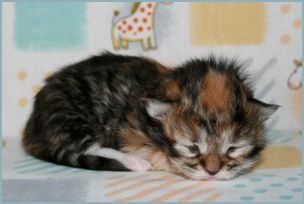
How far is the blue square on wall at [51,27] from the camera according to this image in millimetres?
3973

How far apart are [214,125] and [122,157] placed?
2.00 feet

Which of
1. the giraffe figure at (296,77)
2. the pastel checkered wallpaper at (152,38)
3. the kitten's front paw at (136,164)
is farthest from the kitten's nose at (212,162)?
the giraffe figure at (296,77)

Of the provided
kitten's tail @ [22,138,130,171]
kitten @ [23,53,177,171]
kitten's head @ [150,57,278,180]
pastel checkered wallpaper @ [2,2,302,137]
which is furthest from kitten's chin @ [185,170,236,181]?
pastel checkered wallpaper @ [2,2,302,137]

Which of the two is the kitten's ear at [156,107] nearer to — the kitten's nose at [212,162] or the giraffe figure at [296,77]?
the kitten's nose at [212,162]

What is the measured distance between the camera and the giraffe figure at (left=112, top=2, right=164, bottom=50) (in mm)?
3949

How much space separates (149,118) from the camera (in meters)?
2.91

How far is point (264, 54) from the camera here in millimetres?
4031

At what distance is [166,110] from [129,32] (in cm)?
131

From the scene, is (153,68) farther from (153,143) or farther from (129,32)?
(129,32)

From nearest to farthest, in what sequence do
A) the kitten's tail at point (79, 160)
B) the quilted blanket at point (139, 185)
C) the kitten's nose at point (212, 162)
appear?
the quilted blanket at point (139, 185)
the kitten's nose at point (212, 162)
the kitten's tail at point (79, 160)

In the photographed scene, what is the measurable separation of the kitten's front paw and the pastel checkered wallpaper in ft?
3.70

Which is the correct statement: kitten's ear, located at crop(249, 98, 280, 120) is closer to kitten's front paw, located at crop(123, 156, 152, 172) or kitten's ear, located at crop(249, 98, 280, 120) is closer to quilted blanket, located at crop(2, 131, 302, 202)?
quilted blanket, located at crop(2, 131, 302, 202)

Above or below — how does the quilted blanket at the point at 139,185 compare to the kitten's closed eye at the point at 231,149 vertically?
below

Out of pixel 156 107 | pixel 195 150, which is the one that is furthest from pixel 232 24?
pixel 195 150
